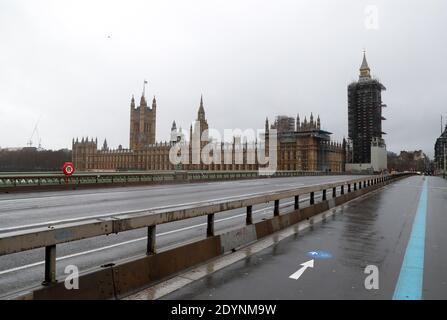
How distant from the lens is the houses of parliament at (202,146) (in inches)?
5531

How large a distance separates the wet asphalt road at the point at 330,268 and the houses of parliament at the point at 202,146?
374ft

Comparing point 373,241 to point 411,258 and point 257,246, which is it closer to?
point 411,258

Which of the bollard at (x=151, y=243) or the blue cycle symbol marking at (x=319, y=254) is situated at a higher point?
the bollard at (x=151, y=243)

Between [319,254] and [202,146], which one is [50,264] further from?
[202,146]

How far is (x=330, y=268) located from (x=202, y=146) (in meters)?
143

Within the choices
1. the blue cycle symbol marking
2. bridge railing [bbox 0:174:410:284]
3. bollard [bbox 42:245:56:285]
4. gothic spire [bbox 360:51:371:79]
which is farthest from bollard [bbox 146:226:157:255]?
gothic spire [bbox 360:51:371:79]

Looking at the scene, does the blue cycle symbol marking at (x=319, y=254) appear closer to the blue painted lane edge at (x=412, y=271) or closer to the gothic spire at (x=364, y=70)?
the blue painted lane edge at (x=412, y=271)

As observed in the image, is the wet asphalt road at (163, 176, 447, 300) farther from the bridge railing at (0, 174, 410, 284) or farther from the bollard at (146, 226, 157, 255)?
the bridge railing at (0, 174, 410, 284)

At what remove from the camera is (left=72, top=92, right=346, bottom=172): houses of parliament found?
14050 cm

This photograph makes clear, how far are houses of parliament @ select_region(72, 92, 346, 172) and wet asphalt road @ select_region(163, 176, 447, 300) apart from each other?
114067mm

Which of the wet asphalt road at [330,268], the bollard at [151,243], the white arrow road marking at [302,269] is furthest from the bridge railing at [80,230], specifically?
the white arrow road marking at [302,269]

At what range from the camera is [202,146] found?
14900 cm
